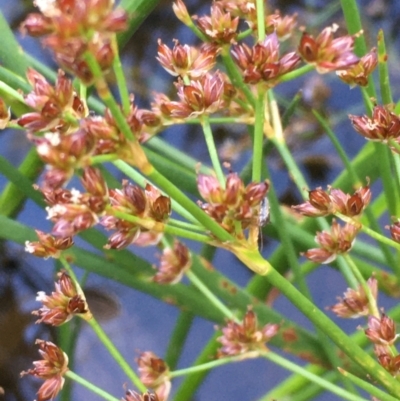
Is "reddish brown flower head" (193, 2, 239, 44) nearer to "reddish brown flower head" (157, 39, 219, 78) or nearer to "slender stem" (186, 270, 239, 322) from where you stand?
"reddish brown flower head" (157, 39, 219, 78)

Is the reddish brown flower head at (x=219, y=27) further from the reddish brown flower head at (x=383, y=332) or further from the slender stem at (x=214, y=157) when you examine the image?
the reddish brown flower head at (x=383, y=332)

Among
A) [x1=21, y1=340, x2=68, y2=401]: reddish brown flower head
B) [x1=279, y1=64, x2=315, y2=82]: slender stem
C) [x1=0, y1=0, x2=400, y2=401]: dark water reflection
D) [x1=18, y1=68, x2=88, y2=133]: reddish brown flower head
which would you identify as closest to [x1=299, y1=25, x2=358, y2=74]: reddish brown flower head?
[x1=279, y1=64, x2=315, y2=82]: slender stem

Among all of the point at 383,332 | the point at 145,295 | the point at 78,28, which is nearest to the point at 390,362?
the point at 383,332

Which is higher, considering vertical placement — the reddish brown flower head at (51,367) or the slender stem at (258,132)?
the slender stem at (258,132)

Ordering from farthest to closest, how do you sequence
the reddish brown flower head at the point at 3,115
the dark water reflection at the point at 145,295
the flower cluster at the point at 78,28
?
the dark water reflection at the point at 145,295 → the reddish brown flower head at the point at 3,115 → the flower cluster at the point at 78,28

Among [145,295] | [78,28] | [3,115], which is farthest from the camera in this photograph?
[145,295]

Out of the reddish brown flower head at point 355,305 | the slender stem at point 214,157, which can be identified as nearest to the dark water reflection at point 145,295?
the reddish brown flower head at point 355,305

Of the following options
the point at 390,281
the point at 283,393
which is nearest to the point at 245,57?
the point at 390,281

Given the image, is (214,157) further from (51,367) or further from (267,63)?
(51,367)
